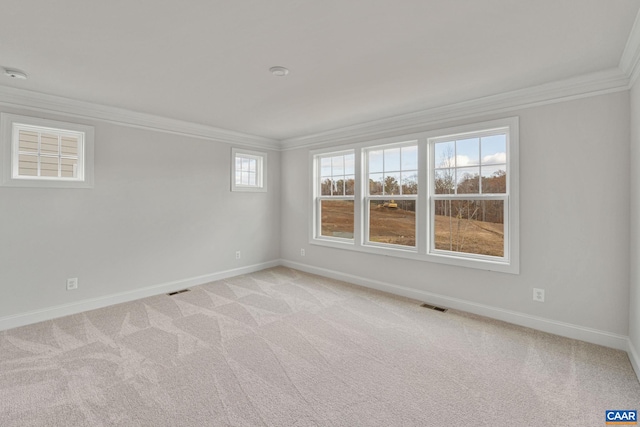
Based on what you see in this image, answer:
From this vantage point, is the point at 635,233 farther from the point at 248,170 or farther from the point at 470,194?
the point at 248,170

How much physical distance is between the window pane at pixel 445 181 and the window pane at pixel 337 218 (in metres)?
1.45

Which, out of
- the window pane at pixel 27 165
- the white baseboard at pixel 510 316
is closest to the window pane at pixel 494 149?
the white baseboard at pixel 510 316

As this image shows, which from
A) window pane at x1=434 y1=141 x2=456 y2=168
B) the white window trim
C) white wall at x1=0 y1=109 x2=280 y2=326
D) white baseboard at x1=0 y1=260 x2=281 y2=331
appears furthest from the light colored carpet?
window pane at x1=434 y1=141 x2=456 y2=168

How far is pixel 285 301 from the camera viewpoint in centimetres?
389

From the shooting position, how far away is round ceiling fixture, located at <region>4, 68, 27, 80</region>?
2.60 m

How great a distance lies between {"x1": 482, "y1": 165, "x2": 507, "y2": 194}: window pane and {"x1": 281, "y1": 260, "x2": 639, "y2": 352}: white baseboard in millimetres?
1310

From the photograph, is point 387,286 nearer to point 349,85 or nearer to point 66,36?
point 349,85

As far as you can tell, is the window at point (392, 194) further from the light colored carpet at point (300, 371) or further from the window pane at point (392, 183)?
the light colored carpet at point (300, 371)

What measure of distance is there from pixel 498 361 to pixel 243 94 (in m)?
3.44

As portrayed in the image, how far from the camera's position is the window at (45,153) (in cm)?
310

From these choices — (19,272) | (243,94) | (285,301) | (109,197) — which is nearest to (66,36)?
(243,94)

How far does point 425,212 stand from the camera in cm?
390

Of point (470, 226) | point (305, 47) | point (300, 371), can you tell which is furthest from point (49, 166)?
point (470, 226)

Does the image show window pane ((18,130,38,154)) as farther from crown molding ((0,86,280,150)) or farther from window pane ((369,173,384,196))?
window pane ((369,173,384,196))
